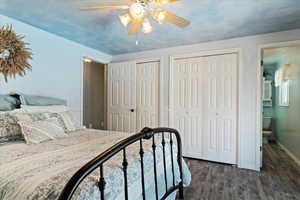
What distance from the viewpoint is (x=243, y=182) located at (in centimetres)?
251

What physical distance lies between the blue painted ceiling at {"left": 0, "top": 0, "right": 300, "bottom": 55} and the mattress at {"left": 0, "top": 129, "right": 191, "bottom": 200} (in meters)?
1.70

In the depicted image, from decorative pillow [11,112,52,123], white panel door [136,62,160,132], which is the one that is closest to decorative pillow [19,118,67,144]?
decorative pillow [11,112,52,123]

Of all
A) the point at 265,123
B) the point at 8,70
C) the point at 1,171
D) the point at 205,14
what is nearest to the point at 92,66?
the point at 8,70

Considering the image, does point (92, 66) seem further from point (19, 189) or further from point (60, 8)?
point (19, 189)

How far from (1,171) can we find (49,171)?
0.33 m

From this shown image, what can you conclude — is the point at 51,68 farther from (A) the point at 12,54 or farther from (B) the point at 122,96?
(B) the point at 122,96

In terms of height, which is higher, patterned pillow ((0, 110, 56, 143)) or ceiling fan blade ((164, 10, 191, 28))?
ceiling fan blade ((164, 10, 191, 28))

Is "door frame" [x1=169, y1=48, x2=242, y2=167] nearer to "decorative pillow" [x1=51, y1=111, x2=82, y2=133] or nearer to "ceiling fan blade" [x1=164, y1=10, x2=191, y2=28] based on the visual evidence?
"ceiling fan blade" [x1=164, y1=10, x2=191, y2=28]

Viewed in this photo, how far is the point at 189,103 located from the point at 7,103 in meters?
3.01

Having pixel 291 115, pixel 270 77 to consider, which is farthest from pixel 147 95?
pixel 270 77

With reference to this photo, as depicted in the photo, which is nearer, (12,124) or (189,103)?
(12,124)

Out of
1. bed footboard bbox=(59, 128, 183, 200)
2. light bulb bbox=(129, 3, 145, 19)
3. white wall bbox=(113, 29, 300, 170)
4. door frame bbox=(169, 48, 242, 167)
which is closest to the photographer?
bed footboard bbox=(59, 128, 183, 200)

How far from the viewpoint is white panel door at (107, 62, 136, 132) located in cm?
416

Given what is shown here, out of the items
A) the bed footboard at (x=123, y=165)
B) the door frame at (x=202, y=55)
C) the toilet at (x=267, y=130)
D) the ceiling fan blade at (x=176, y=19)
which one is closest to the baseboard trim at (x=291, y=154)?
the toilet at (x=267, y=130)
